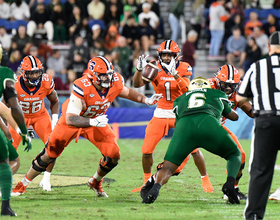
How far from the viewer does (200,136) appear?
4.95 metres

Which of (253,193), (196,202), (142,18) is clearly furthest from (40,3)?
(253,193)

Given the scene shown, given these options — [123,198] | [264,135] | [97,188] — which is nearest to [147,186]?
[123,198]

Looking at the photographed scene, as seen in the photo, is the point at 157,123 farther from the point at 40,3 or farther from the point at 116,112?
the point at 40,3

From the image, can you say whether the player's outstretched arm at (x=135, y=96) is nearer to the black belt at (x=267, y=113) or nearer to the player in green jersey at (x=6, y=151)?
the player in green jersey at (x=6, y=151)

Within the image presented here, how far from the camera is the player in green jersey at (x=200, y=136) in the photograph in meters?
4.94

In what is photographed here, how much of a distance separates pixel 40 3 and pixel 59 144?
34.3 feet

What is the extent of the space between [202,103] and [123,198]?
1613 millimetres

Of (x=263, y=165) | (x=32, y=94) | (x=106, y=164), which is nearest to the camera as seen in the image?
(x=263, y=165)

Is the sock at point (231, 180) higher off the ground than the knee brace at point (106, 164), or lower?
higher

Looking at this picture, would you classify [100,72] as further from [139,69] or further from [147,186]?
[147,186]

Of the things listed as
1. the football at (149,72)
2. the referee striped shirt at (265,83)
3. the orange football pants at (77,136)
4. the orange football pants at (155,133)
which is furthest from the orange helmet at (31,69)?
the referee striped shirt at (265,83)

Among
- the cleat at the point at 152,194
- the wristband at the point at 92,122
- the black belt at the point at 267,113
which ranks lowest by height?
the cleat at the point at 152,194

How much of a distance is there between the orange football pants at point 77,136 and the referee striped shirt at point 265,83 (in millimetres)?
2155

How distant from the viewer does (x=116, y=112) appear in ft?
42.7
